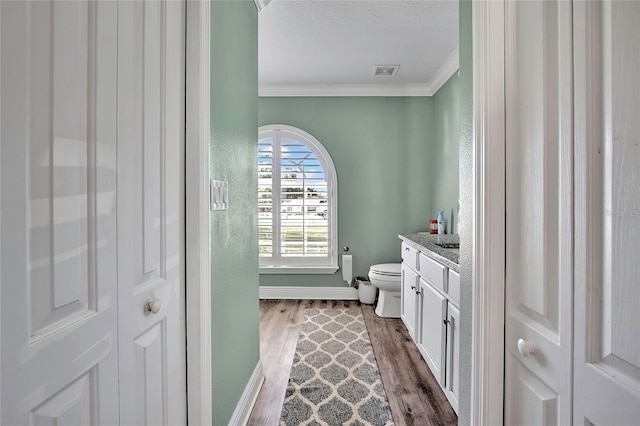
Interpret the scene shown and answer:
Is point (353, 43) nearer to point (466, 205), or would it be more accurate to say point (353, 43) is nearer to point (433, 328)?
point (466, 205)

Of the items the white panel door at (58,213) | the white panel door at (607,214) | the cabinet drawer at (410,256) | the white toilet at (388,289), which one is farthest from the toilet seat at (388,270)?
the white panel door at (58,213)

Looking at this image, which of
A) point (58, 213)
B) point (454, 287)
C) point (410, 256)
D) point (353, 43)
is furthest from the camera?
point (353, 43)

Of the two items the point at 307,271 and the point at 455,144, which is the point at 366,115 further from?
the point at 307,271

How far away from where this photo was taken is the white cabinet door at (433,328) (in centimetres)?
186

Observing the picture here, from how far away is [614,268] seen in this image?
583 mm

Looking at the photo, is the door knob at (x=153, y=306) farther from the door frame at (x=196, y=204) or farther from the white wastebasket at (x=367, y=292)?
the white wastebasket at (x=367, y=292)

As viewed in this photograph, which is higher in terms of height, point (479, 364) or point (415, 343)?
point (479, 364)

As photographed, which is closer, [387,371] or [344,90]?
[387,371]

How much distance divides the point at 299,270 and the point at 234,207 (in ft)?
7.94

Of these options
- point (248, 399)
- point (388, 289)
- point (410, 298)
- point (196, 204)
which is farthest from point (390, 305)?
point (196, 204)

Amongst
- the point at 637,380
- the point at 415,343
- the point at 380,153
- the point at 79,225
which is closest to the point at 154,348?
the point at 79,225

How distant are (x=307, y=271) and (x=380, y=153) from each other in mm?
1661

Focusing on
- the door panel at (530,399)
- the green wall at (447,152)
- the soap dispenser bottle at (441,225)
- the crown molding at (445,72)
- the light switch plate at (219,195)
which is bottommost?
the door panel at (530,399)

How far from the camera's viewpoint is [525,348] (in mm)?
826
